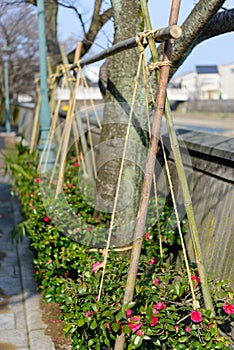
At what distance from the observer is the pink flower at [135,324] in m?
3.32

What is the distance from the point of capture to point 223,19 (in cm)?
510

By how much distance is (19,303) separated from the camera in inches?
226

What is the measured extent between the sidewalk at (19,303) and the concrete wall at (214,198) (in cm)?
144

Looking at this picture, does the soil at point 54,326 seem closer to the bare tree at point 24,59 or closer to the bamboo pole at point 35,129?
the bamboo pole at point 35,129

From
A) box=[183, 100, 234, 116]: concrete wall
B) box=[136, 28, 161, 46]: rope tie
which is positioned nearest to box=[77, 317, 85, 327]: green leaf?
box=[136, 28, 161, 46]: rope tie

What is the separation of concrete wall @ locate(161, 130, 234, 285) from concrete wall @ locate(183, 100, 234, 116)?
2486cm

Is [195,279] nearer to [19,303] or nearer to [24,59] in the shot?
[19,303]

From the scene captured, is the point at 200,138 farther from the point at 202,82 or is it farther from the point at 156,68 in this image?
the point at 202,82

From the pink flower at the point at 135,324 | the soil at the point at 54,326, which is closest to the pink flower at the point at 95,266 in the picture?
the soil at the point at 54,326

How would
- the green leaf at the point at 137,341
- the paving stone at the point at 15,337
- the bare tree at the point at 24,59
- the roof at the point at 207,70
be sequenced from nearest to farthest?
the green leaf at the point at 137,341
the paving stone at the point at 15,337
the bare tree at the point at 24,59
the roof at the point at 207,70

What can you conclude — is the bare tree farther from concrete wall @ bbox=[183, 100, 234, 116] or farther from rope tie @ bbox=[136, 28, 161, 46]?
rope tie @ bbox=[136, 28, 161, 46]

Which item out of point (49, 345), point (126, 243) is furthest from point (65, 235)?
point (49, 345)

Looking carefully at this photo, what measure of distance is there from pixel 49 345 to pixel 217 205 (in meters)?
1.70

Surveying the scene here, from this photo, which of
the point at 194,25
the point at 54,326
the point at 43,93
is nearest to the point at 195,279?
the point at 54,326
